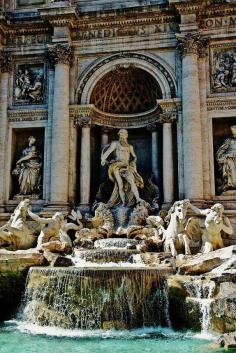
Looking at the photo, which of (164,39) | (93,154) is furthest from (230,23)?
(93,154)

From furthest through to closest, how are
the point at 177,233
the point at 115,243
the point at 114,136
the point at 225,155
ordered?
1. the point at 114,136
2. the point at 225,155
3. the point at 115,243
4. the point at 177,233

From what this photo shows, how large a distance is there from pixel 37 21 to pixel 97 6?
2474mm

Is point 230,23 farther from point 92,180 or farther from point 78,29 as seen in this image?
point 92,180

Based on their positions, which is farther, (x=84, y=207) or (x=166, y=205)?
(x=84, y=207)

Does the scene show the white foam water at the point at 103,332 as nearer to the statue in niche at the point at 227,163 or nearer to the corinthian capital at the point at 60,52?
the statue in niche at the point at 227,163

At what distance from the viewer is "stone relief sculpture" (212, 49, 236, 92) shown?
17328 millimetres

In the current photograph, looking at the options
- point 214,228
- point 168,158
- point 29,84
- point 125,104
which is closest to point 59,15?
point 29,84

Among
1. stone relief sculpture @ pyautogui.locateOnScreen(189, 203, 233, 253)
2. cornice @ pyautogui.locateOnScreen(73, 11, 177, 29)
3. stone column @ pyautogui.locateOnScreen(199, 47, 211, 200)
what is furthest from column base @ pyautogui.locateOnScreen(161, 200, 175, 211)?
cornice @ pyautogui.locateOnScreen(73, 11, 177, 29)

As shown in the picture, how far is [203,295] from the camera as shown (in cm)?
1054

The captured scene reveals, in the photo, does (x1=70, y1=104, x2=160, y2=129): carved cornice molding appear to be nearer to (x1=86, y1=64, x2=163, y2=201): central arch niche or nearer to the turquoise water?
(x1=86, y1=64, x2=163, y2=201): central arch niche

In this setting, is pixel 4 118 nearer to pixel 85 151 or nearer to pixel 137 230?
pixel 85 151

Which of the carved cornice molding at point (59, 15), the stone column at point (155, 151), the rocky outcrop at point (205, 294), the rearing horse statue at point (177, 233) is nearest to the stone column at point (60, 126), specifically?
the carved cornice molding at point (59, 15)

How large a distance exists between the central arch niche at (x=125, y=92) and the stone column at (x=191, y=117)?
5.29ft

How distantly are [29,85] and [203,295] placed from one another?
1177 centimetres
